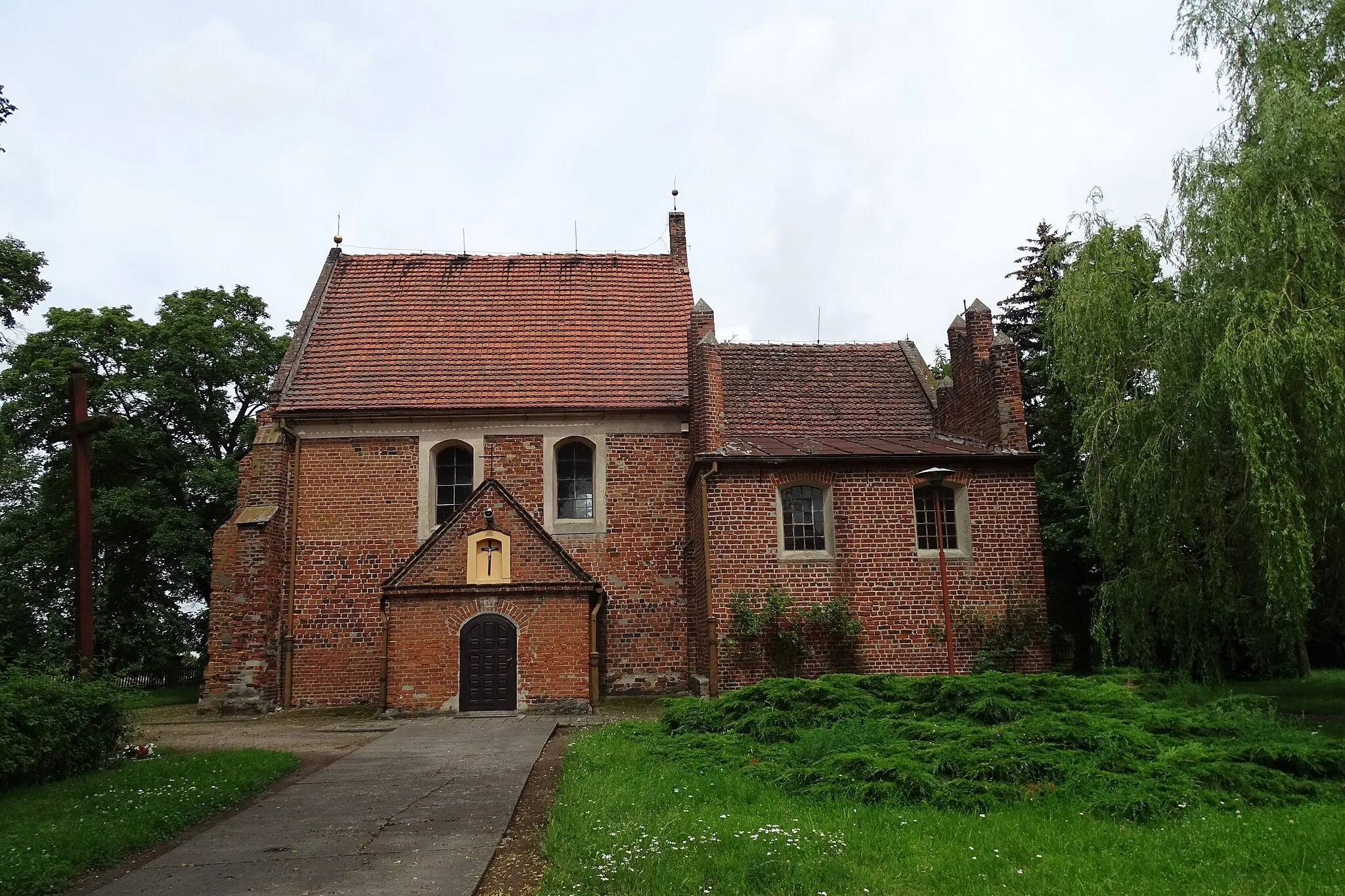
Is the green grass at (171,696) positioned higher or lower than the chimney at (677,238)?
lower


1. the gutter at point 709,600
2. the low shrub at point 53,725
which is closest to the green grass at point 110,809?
the low shrub at point 53,725

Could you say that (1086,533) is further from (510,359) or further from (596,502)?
(510,359)

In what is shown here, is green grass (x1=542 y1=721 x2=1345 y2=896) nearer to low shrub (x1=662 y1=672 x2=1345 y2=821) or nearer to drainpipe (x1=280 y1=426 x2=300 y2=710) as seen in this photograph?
low shrub (x1=662 y1=672 x2=1345 y2=821)

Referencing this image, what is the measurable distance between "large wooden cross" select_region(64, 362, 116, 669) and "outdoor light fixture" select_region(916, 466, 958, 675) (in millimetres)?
11746

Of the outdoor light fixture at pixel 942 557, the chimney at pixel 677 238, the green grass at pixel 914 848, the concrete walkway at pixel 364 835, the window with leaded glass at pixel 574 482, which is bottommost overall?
the concrete walkway at pixel 364 835

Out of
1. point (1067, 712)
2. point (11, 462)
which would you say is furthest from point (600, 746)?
point (11, 462)

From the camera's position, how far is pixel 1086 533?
790 inches

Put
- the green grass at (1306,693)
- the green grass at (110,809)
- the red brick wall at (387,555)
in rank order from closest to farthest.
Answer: the green grass at (110,809)
the green grass at (1306,693)
the red brick wall at (387,555)

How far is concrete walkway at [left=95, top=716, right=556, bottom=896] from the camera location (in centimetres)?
580

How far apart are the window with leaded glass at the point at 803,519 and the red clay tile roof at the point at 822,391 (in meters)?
2.07

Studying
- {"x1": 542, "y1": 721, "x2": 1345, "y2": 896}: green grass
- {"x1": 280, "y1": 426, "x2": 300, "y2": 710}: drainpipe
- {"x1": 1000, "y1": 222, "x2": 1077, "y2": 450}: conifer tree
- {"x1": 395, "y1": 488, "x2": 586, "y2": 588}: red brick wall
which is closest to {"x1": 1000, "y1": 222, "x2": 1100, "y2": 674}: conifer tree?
{"x1": 1000, "y1": 222, "x2": 1077, "y2": 450}: conifer tree

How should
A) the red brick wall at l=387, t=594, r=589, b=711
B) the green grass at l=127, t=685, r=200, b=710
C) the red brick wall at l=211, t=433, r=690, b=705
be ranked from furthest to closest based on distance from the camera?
the green grass at l=127, t=685, r=200, b=710, the red brick wall at l=211, t=433, r=690, b=705, the red brick wall at l=387, t=594, r=589, b=711

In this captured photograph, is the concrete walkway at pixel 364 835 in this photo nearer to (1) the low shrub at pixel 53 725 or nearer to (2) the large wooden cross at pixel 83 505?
(1) the low shrub at pixel 53 725

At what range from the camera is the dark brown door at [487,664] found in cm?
1599
